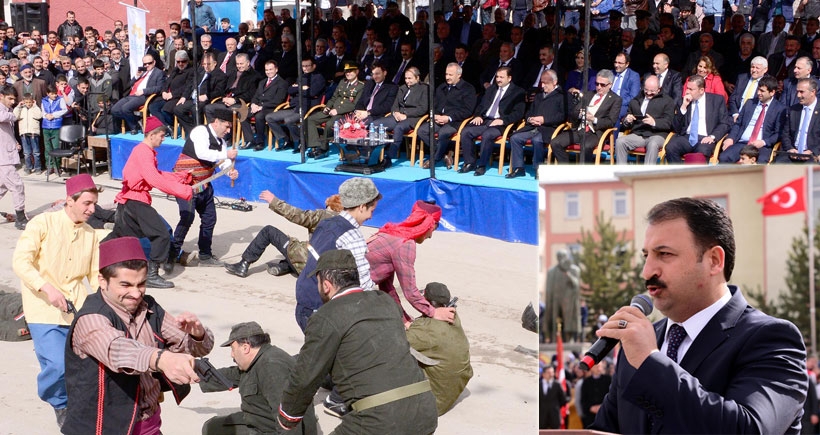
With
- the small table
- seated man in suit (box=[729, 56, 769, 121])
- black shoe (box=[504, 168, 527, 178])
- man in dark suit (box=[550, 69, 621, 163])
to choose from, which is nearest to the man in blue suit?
man in dark suit (box=[550, 69, 621, 163])

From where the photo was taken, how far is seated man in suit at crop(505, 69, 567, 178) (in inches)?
444

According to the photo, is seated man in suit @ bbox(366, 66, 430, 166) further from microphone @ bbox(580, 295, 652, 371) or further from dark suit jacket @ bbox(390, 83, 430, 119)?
microphone @ bbox(580, 295, 652, 371)

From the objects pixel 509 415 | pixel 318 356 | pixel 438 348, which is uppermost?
pixel 318 356

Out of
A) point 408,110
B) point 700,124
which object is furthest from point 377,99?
point 700,124

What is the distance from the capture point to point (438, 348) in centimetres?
589

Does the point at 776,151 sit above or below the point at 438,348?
above

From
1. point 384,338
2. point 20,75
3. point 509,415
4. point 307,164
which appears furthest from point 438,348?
point 20,75

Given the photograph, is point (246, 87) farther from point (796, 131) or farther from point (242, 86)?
point (796, 131)

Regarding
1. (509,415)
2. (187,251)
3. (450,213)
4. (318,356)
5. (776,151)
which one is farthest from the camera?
(450,213)

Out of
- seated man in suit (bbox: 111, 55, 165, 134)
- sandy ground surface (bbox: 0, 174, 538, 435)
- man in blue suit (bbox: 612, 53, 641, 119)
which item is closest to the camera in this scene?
sandy ground surface (bbox: 0, 174, 538, 435)

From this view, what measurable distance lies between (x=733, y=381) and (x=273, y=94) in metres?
12.5

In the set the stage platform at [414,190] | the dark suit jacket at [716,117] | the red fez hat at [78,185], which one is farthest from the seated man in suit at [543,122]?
the red fez hat at [78,185]

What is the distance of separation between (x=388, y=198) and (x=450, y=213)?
77 centimetres

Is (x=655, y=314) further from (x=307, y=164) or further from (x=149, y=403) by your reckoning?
(x=307, y=164)
